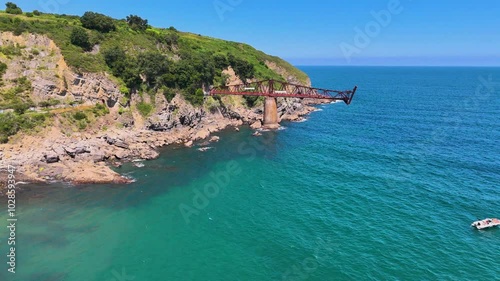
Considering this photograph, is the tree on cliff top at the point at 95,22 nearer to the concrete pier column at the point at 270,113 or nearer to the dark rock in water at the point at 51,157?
the dark rock in water at the point at 51,157

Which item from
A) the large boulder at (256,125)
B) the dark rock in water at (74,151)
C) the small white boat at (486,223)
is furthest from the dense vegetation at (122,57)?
the small white boat at (486,223)

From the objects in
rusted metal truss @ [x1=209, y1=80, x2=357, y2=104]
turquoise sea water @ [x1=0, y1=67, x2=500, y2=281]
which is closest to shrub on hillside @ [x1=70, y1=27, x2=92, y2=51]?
rusted metal truss @ [x1=209, y1=80, x2=357, y2=104]

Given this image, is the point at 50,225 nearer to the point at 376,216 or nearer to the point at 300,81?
the point at 376,216

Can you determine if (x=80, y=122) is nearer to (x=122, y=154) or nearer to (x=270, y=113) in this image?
(x=122, y=154)

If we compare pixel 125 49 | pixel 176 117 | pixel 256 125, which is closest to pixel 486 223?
pixel 256 125

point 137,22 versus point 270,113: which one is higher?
point 137,22
